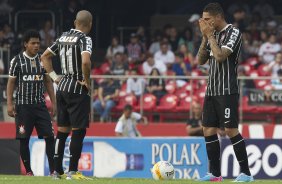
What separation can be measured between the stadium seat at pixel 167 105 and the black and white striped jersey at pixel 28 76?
6.63m

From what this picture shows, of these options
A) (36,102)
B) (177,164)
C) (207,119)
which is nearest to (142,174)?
(177,164)

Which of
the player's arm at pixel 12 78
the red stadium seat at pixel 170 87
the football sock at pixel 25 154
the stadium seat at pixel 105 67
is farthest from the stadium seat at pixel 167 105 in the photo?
the player's arm at pixel 12 78

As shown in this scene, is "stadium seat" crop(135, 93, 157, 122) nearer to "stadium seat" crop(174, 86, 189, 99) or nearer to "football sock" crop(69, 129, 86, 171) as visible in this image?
"stadium seat" crop(174, 86, 189, 99)

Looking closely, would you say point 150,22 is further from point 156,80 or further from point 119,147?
point 119,147

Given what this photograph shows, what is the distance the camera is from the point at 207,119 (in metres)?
11.4

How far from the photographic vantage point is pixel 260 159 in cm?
1745

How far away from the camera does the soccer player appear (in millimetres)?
13430

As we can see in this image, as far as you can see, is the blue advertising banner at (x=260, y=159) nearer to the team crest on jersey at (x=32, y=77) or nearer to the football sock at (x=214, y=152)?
the team crest on jersey at (x=32, y=77)

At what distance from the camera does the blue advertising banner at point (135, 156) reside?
1773cm

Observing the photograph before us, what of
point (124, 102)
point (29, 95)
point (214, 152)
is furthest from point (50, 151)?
point (124, 102)

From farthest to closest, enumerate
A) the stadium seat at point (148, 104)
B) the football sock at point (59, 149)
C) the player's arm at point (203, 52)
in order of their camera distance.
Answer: the stadium seat at point (148, 104), the football sock at point (59, 149), the player's arm at point (203, 52)

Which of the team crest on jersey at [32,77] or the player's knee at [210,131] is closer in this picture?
the player's knee at [210,131]

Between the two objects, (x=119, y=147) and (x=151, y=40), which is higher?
(x=151, y=40)

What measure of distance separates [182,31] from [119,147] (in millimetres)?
6456
